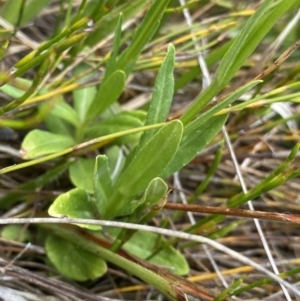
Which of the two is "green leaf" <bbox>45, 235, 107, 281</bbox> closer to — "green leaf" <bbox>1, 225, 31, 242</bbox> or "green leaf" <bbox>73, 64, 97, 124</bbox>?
"green leaf" <bbox>1, 225, 31, 242</bbox>

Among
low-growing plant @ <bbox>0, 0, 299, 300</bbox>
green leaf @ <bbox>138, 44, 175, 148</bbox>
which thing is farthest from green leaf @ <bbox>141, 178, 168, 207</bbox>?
green leaf @ <bbox>138, 44, 175, 148</bbox>

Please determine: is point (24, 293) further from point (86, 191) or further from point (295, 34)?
point (295, 34)

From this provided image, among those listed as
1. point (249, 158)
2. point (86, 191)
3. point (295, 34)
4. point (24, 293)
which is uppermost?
point (295, 34)

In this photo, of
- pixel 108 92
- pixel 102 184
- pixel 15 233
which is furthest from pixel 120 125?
pixel 15 233

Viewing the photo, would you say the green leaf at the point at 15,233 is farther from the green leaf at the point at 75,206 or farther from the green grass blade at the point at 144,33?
the green grass blade at the point at 144,33

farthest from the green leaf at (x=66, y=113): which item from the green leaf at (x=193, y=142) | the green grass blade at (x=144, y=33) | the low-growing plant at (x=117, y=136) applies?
the green leaf at (x=193, y=142)

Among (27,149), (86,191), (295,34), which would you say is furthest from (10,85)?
(295,34)

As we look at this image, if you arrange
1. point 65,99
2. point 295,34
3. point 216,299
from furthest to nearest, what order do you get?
point 295,34
point 65,99
point 216,299
